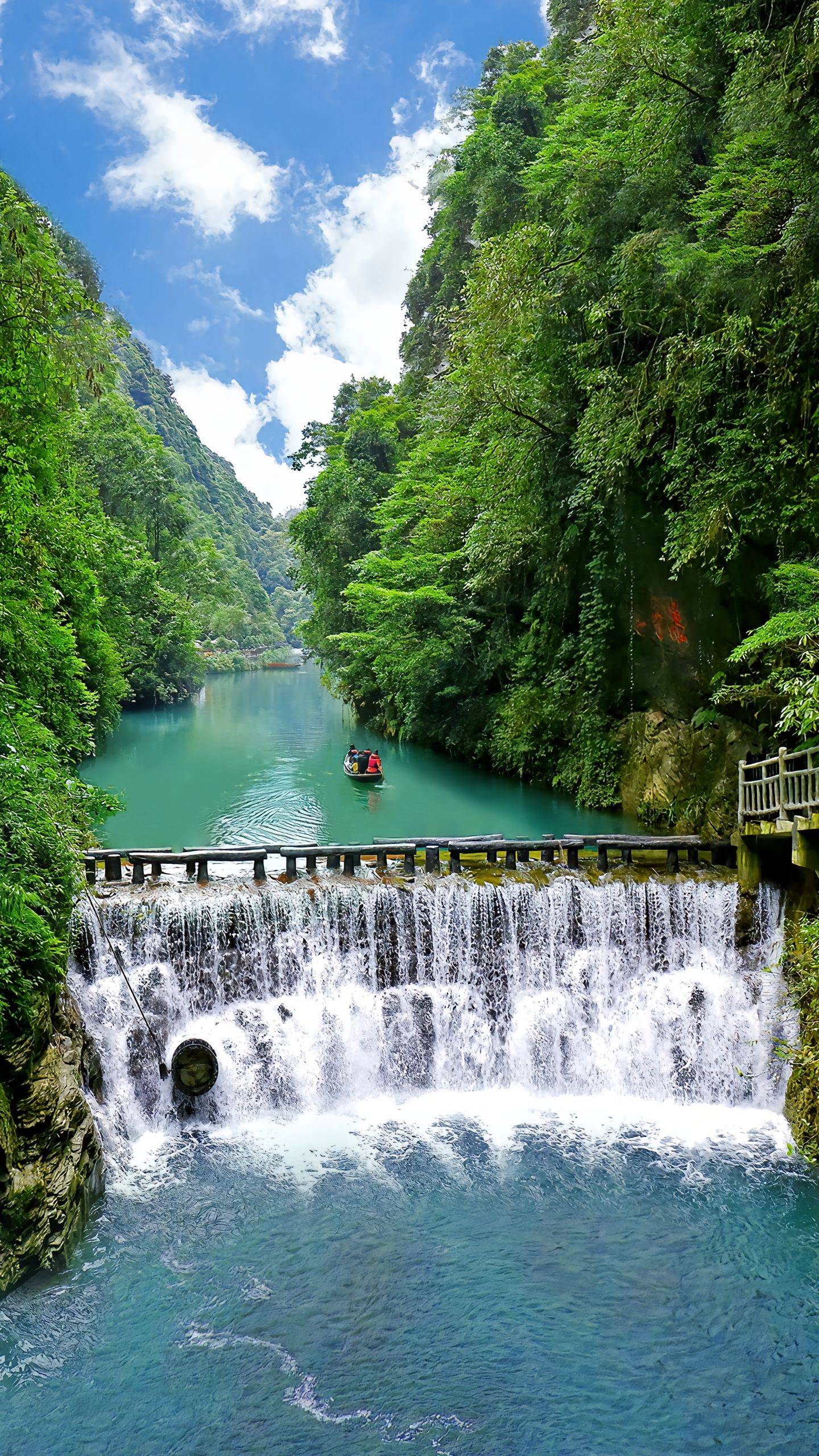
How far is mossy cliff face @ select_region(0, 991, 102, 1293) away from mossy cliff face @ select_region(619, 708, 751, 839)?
34.4ft

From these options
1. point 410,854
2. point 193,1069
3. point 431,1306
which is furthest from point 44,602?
point 431,1306

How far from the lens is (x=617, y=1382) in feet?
20.3

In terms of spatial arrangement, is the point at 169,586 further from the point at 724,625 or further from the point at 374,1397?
the point at 374,1397

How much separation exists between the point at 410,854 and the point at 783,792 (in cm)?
506

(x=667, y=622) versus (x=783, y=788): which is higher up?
(x=667, y=622)

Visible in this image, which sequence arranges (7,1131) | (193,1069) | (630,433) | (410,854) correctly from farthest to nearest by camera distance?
1. (630,433)
2. (410,854)
3. (193,1069)
4. (7,1131)

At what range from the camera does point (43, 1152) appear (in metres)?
7.30

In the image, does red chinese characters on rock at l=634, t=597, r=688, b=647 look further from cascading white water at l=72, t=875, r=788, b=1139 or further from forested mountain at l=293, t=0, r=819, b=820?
cascading white water at l=72, t=875, r=788, b=1139

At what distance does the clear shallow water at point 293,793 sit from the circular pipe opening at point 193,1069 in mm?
4971

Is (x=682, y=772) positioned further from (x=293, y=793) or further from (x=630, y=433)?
(x=293, y=793)

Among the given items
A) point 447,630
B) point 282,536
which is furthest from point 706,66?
point 282,536

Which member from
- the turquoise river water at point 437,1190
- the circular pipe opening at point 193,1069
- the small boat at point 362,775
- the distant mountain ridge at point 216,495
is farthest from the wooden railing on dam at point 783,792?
the distant mountain ridge at point 216,495

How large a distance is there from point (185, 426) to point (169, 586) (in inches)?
4069

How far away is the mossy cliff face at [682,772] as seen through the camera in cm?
1428
